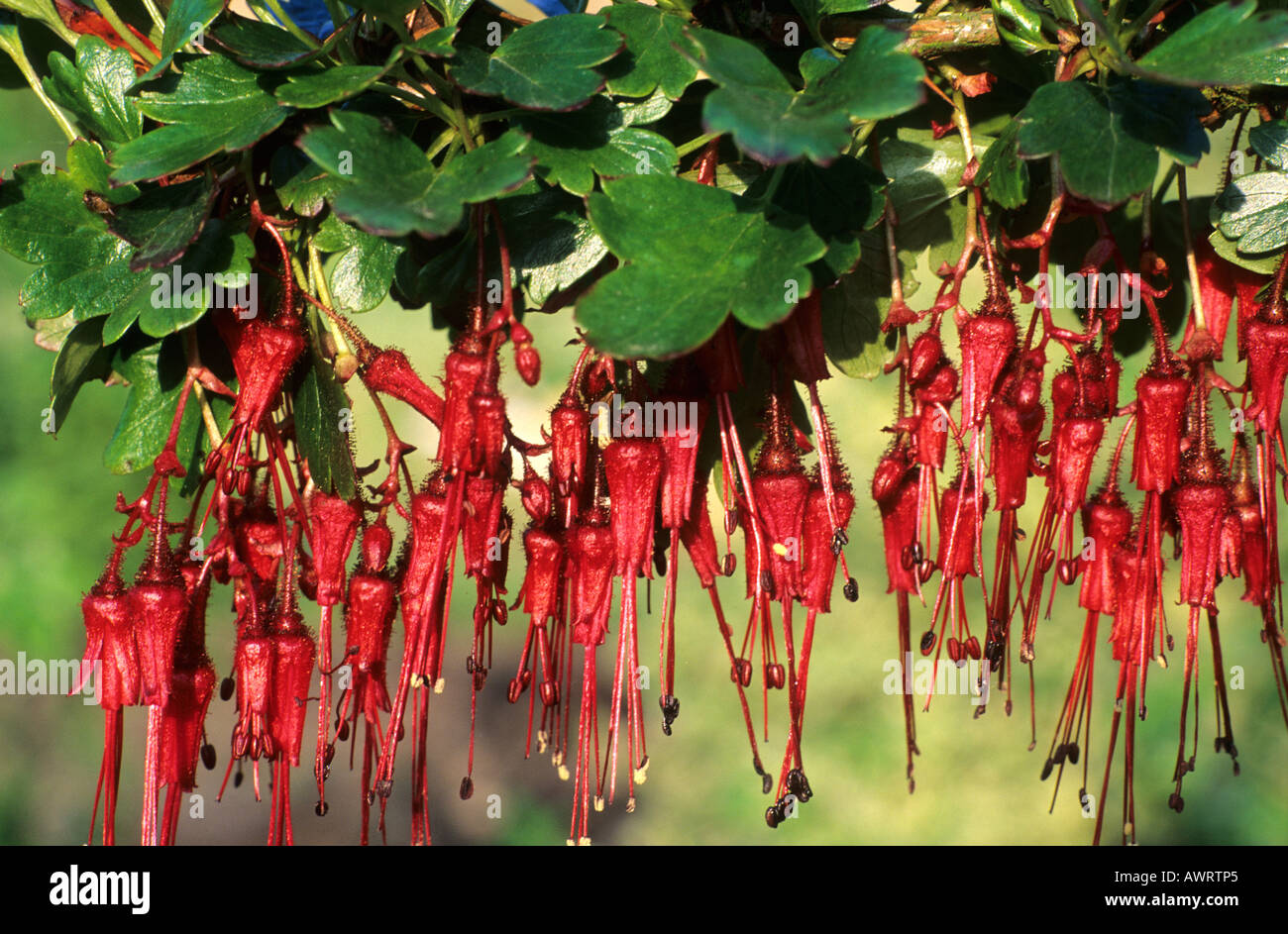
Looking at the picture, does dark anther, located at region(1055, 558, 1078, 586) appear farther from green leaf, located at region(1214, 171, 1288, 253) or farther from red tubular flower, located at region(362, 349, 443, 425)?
red tubular flower, located at region(362, 349, 443, 425)

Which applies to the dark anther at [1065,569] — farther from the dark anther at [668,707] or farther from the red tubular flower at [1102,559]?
the dark anther at [668,707]

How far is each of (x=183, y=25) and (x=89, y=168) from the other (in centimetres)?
9

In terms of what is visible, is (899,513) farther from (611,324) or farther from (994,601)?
(611,324)

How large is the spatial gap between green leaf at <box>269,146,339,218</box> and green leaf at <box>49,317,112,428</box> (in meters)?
0.13

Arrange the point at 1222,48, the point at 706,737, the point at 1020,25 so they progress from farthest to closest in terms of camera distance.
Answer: the point at 706,737 → the point at 1020,25 → the point at 1222,48

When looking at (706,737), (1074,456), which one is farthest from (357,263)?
(706,737)

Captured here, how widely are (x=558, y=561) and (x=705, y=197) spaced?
0.66 ft

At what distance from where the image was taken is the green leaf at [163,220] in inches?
17.2

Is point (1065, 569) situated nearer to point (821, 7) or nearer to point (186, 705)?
point (821, 7)

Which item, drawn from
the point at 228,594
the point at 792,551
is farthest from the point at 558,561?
the point at 228,594

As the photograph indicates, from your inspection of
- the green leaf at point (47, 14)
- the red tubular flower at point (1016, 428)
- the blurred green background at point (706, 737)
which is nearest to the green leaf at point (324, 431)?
the green leaf at point (47, 14)

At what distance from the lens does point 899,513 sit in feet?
1.87

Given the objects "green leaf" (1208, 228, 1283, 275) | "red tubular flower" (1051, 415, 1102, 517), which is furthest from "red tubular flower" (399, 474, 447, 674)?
"green leaf" (1208, 228, 1283, 275)

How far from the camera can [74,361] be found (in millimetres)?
533
